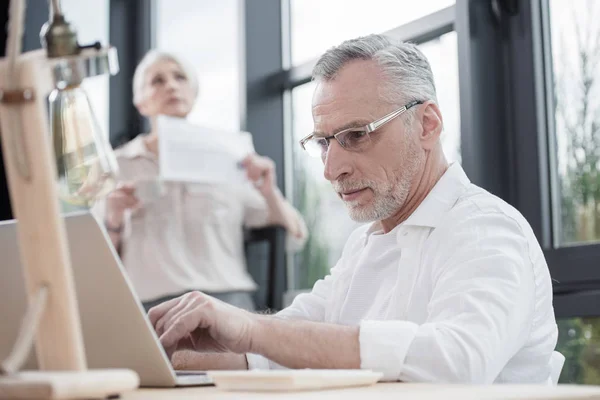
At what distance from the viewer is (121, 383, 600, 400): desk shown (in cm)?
73

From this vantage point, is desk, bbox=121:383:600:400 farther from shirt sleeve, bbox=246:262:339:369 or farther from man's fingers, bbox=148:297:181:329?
shirt sleeve, bbox=246:262:339:369

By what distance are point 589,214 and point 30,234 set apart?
5.84ft

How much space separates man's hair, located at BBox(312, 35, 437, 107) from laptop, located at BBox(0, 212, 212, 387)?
79 centimetres

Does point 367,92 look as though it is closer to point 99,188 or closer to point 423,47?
point 99,188

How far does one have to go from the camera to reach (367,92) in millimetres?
1536

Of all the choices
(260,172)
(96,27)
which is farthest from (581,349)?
(96,27)

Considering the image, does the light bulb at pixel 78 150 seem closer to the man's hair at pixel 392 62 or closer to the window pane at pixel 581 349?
the man's hair at pixel 392 62

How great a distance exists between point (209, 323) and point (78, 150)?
294mm

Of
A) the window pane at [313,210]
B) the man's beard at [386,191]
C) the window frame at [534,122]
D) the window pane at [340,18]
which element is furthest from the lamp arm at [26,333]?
the window pane at [313,210]

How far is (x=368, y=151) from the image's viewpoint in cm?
156

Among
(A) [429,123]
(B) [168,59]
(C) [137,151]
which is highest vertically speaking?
(B) [168,59]

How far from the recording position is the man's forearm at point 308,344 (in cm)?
105

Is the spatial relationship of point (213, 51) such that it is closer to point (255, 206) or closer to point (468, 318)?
point (255, 206)

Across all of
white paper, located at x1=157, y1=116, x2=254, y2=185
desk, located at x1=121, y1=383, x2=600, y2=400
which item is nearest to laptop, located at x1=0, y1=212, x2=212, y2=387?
desk, located at x1=121, y1=383, x2=600, y2=400
